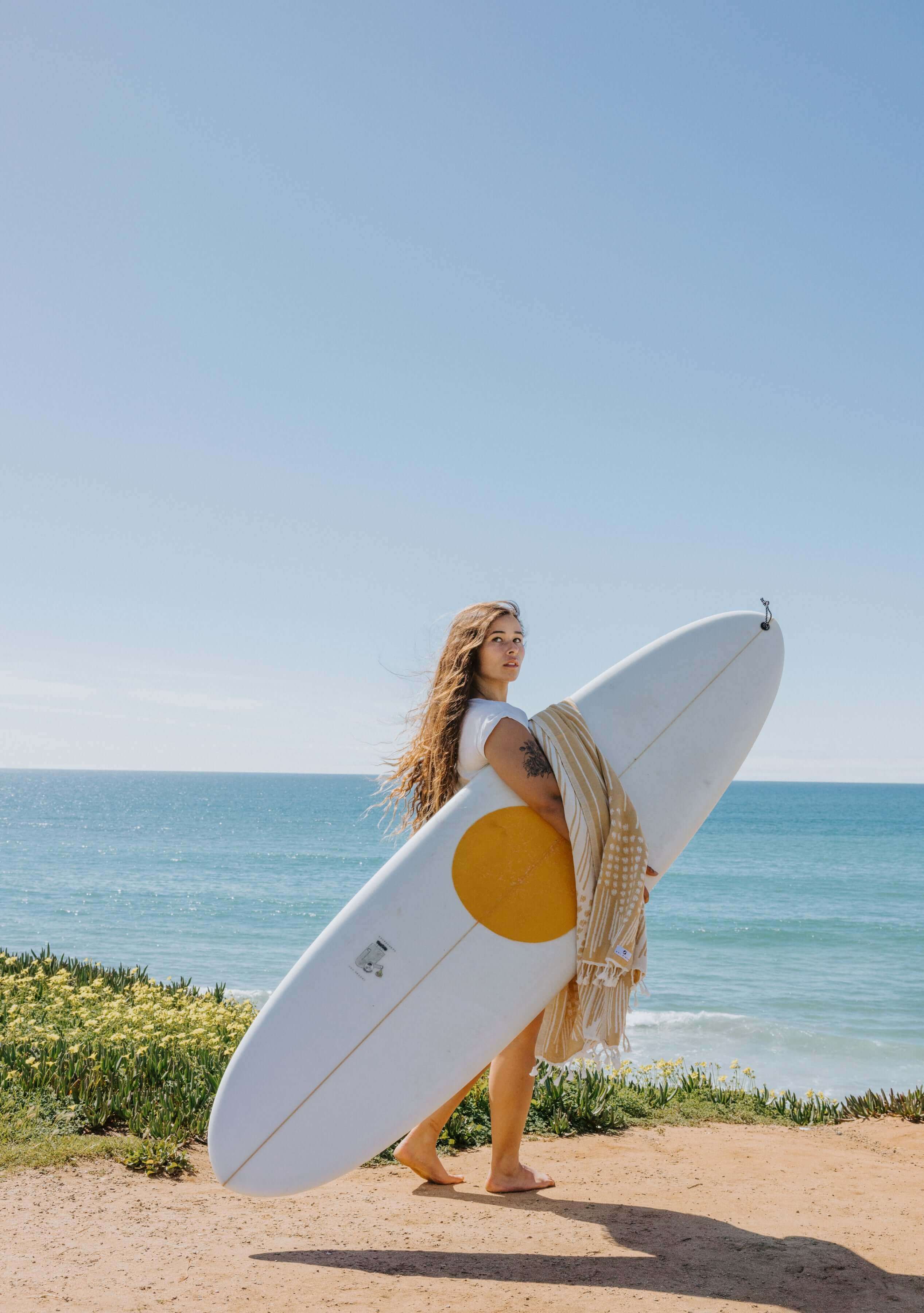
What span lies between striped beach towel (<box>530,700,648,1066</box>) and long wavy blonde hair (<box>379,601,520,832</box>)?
0.29m

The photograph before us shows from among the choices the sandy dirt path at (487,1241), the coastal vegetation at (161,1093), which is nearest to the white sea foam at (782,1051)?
the coastal vegetation at (161,1093)

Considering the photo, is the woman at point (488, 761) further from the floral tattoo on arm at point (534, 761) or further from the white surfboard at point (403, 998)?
the white surfboard at point (403, 998)

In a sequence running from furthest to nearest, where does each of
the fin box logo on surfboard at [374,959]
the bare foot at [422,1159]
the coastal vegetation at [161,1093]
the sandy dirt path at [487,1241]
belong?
1. the coastal vegetation at [161,1093]
2. the bare foot at [422,1159]
3. the fin box logo on surfboard at [374,959]
4. the sandy dirt path at [487,1241]

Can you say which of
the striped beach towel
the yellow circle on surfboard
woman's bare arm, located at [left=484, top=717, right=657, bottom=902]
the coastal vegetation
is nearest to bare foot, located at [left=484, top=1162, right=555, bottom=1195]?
the striped beach towel

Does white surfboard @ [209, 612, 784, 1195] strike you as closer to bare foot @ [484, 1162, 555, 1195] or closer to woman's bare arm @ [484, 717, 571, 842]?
woman's bare arm @ [484, 717, 571, 842]

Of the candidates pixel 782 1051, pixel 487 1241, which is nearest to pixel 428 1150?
pixel 487 1241

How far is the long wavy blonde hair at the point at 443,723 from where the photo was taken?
315 centimetres

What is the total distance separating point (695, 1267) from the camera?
253 cm

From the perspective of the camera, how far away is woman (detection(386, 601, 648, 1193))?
3002mm

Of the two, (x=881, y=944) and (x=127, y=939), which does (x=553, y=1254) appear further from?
(x=881, y=944)

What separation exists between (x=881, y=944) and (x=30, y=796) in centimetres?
9883

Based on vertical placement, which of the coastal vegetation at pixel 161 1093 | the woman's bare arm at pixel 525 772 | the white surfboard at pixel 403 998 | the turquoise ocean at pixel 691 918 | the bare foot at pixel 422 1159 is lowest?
the turquoise ocean at pixel 691 918

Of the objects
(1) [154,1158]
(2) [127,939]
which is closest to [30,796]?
(2) [127,939]

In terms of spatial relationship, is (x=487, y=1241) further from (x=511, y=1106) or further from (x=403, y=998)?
(x=403, y=998)
